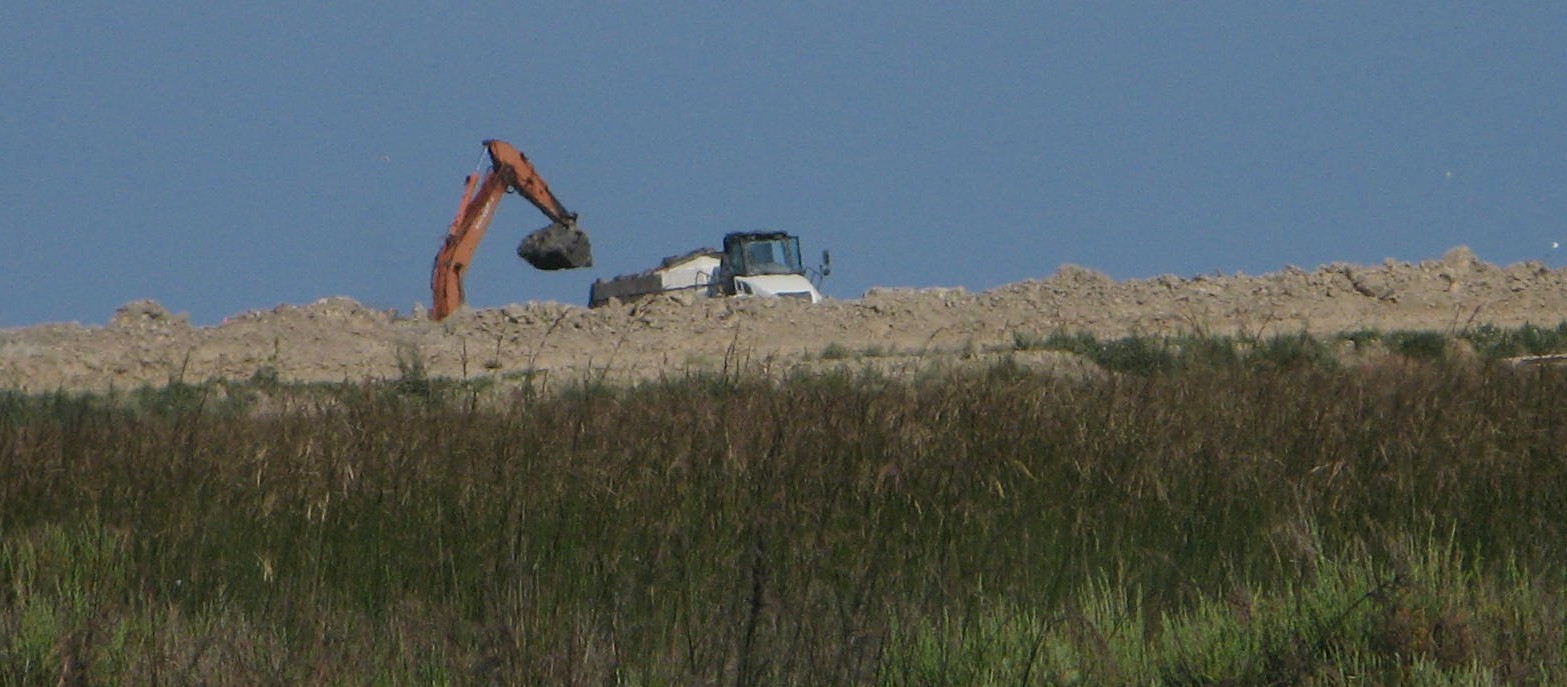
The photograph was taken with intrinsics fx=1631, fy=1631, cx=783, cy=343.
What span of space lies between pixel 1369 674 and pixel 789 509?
5.68 ft

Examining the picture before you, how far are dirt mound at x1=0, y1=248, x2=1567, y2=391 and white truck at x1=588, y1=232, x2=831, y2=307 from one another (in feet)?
12.0

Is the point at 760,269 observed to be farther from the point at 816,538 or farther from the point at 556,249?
the point at 816,538

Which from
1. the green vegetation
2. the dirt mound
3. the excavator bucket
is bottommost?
the green vegetation

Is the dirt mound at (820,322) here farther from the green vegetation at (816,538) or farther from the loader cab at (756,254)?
the green vegetation at (816,538)

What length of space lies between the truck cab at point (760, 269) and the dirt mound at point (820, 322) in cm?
359

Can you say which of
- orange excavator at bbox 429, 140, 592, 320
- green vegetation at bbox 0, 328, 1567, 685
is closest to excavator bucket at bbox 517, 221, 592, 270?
orange excavator at bbox 429, 140, 592, 320

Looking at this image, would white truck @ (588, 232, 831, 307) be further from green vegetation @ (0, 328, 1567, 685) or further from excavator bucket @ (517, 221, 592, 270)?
green vegetation @ (0, 328, 1567, 685)

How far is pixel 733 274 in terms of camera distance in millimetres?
32812

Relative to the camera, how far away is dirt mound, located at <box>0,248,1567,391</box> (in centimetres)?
2400

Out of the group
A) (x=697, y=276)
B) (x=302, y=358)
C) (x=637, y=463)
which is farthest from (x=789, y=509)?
(x=697, y=276)

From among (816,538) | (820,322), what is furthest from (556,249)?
(816,538)

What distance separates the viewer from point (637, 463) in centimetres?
631

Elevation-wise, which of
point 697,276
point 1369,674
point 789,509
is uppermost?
point 697,276

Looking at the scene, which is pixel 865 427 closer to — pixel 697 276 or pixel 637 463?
pixel 637 463
